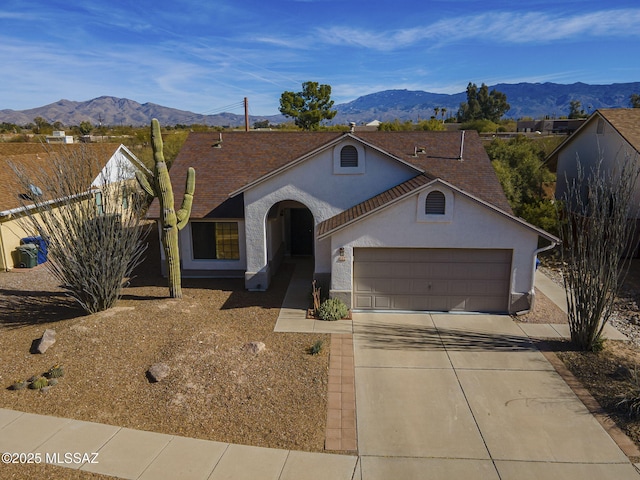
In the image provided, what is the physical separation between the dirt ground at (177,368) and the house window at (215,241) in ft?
9.50

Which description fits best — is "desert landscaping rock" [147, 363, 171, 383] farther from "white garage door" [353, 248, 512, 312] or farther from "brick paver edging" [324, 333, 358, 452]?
"white garage door" [353, 248, 512, 312]

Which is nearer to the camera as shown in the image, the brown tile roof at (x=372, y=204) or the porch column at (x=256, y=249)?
the brown tile roof at (x=372, y=204)

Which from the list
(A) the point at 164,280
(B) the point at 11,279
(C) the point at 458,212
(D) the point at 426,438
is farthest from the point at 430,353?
(B) the point at 11,279

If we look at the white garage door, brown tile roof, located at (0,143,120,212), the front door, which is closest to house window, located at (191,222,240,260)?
the front door

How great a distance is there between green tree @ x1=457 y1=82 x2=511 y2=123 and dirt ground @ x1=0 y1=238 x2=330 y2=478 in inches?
3782

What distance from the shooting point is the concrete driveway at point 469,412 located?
27.4ft

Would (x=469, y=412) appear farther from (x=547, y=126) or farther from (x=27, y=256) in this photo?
(x=547, y=126)

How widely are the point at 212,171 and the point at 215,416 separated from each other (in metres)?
12.2

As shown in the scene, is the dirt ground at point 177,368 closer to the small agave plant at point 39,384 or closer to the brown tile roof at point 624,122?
the small agave plant at point 39,384

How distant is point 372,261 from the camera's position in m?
15.2

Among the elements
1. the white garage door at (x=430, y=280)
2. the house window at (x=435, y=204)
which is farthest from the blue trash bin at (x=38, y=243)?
the house window at (x=435, y=204)

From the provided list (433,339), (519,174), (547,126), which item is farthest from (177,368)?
(547,126)

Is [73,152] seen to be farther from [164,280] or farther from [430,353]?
[430,353]

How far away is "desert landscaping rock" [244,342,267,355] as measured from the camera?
39.6 ft
